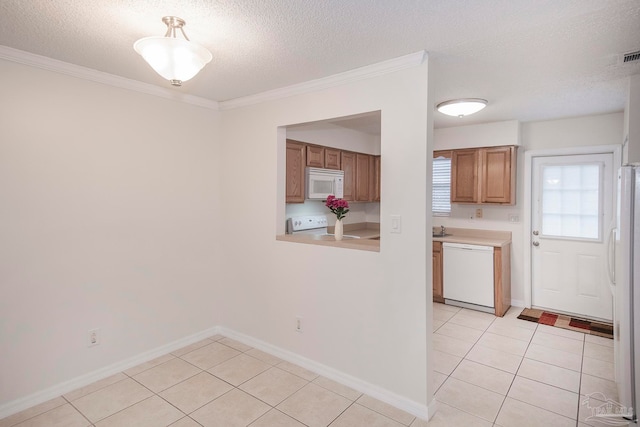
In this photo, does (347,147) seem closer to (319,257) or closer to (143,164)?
→ (319,257)

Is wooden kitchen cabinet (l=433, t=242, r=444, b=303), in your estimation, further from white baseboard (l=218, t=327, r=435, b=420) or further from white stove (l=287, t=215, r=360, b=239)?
white baseboard (l=218, t=327, r=435, b=420)

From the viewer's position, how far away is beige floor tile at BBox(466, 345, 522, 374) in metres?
3.11

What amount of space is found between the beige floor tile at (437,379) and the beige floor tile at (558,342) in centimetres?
131

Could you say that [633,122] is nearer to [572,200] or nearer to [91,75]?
[572,200]

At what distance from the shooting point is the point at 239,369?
9.96ft

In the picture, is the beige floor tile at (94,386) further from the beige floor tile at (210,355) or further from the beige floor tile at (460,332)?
the beige floor tile at (460,332)

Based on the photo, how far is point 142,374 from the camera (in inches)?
116

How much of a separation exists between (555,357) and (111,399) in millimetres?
3736

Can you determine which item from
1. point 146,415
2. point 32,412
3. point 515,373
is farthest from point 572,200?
point 32,412

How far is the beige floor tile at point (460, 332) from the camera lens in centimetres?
372

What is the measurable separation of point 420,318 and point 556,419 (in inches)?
43.5

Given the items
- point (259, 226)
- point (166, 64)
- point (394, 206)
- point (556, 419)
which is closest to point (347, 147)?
point (259, 226)

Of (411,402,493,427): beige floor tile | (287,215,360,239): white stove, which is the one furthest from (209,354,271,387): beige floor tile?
(287,215,360,239): white stove

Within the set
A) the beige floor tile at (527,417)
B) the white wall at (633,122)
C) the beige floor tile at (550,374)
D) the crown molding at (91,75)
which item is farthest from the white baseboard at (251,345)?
the white wall at (633,122)
